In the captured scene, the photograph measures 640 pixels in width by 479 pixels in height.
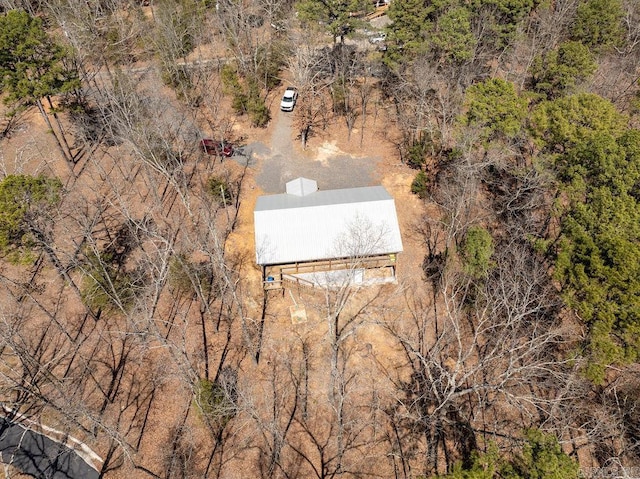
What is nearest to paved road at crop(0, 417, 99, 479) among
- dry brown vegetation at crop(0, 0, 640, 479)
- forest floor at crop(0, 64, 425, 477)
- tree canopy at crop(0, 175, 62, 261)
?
dry brown vegetation at crop(0, 0, 640, 479)

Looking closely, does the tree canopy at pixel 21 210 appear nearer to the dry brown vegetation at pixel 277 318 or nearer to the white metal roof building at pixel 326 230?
the dry brown vegetation at pixel 277 318

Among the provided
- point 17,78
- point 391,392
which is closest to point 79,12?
point 17,78

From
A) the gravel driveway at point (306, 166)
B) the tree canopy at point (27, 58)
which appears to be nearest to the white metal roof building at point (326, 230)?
the gravel driveway at point (306, 166)

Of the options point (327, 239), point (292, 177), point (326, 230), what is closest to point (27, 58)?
point (292, 177)

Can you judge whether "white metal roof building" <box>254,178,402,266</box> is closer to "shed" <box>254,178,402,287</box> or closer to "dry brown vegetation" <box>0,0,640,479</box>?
"shed" <box>254,178,402,287</box>

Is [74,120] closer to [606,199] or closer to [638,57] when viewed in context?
[606,199]

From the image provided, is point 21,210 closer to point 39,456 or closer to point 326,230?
point 39,456

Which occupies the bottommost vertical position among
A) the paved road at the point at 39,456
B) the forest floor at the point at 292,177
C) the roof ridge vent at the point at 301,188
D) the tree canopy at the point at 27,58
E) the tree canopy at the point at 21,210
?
the paved road at the point at 39,456
